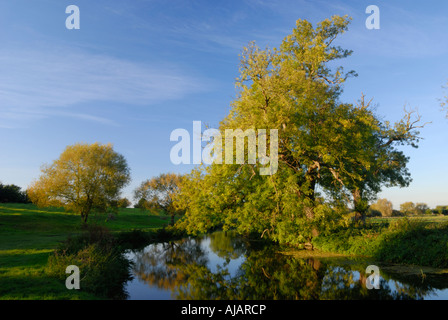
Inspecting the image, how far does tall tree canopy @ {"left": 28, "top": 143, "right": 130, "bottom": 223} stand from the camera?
4725 centimetres

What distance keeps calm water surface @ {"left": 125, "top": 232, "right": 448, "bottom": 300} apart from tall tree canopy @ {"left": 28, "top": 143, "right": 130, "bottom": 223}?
27.8 meters

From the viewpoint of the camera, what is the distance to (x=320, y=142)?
2392cm

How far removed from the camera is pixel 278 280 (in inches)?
671

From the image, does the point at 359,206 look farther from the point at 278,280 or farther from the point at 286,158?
the point at 278,280

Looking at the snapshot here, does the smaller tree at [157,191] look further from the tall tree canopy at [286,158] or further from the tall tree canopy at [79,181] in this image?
the tall tree canopy at [286,158]

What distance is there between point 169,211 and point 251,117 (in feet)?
121

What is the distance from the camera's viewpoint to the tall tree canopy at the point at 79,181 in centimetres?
4725

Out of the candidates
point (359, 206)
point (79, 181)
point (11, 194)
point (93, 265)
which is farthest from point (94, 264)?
point (11, 194)

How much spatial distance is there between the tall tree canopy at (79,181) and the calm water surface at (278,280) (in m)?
27.8

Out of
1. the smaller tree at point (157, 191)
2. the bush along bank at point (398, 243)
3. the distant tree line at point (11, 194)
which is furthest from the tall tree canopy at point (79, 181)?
the bush along bank at point (398, 243)

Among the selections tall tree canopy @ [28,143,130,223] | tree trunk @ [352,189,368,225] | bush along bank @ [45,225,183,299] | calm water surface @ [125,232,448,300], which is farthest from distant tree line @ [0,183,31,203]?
tree trunk @ [352,189,368,225]

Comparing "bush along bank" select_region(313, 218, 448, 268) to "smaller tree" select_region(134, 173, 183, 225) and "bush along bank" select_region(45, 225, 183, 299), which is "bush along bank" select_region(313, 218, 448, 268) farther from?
"smaller tree" select_region(134, 173, 183, 225)
